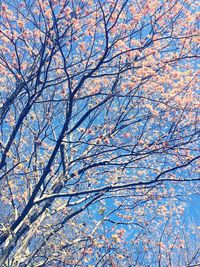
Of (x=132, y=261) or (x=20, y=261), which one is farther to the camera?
(x=132, y=261)

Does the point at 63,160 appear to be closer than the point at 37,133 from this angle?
Yes

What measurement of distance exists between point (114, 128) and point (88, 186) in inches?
77.7

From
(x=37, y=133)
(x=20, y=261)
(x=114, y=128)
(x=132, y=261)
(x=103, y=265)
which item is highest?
(x=114, y=128)

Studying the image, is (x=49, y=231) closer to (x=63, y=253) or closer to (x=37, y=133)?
(x=63, y=253)

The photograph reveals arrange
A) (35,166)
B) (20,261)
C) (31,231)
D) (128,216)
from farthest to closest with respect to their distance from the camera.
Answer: (128,216), (35,166), (31,231), (20,261)

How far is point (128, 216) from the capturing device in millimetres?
9305

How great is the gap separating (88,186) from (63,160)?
1.80 metres

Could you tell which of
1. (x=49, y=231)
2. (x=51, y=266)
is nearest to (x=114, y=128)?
(x=49, y=231)

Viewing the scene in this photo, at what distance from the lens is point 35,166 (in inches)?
332

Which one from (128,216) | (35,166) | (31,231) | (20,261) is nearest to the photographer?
(20,261)

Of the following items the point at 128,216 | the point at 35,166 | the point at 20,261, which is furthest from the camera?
the point at 128,216

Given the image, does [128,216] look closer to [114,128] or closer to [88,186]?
[88,186]

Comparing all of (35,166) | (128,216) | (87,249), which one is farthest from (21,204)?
(128,216)

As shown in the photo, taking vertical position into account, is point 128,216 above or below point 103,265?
above
